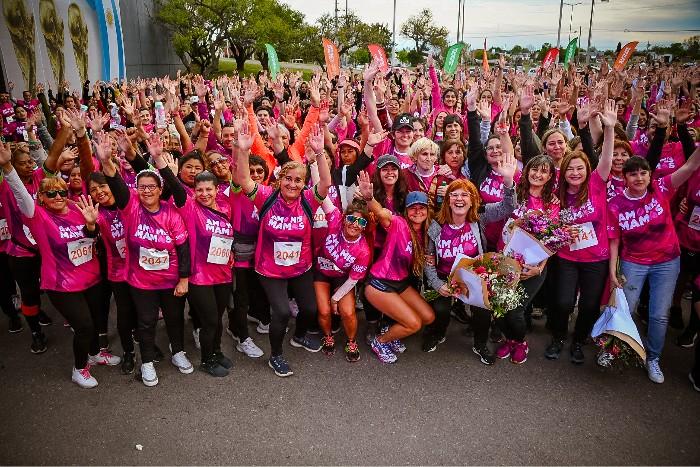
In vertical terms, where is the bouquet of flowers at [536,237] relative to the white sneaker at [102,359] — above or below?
above

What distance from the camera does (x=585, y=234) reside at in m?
4.16

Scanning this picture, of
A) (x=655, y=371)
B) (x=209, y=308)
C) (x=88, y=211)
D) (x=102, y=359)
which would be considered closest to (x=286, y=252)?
(x=209, y=308)

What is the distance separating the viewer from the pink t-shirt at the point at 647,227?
4.03 m

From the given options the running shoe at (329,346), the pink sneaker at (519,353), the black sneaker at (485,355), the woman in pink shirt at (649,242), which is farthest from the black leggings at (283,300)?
the woman in pink shirt at (649,242)

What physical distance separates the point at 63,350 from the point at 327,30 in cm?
4648

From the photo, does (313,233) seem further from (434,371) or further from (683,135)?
(683,135)

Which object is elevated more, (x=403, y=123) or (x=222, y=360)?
(x=403, y=123)

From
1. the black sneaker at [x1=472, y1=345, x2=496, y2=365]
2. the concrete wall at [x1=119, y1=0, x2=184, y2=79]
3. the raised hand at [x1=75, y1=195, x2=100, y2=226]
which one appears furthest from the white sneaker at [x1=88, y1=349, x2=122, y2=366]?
the concrete wall at [x1=119, y1=0, x2=184, y2=79]

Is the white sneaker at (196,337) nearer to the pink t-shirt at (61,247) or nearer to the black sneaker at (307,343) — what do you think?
the black sneaker at (307,343)

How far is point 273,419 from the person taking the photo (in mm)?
3668

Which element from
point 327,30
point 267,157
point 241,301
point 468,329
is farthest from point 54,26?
point 327,30

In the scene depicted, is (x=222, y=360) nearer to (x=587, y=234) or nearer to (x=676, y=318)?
(x=587, y=234)

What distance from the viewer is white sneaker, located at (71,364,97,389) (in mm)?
3994

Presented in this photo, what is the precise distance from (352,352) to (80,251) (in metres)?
2.57
